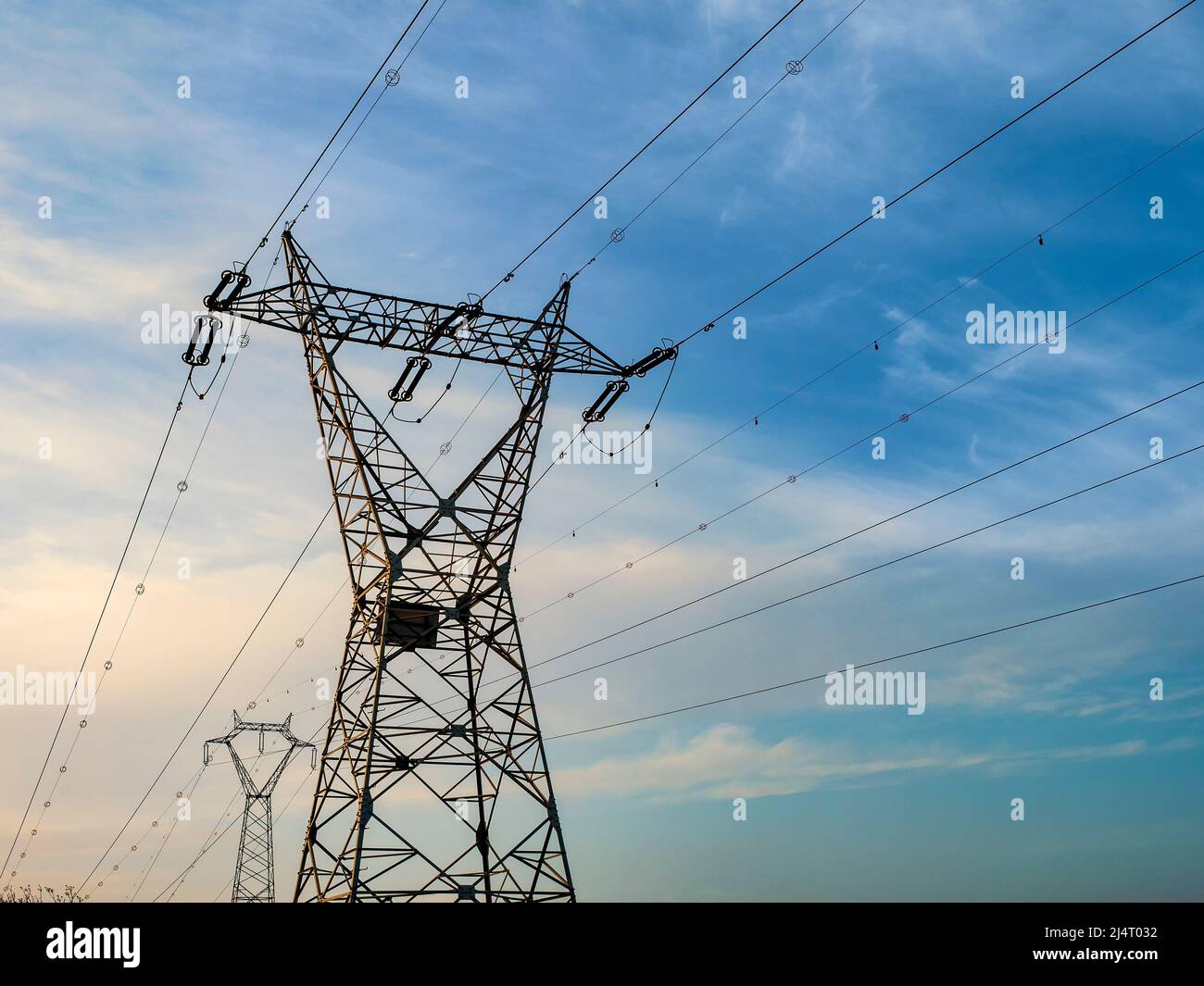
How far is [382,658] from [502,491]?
17.2 ft

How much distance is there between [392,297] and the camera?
26.7 meters

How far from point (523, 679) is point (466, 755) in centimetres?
215
